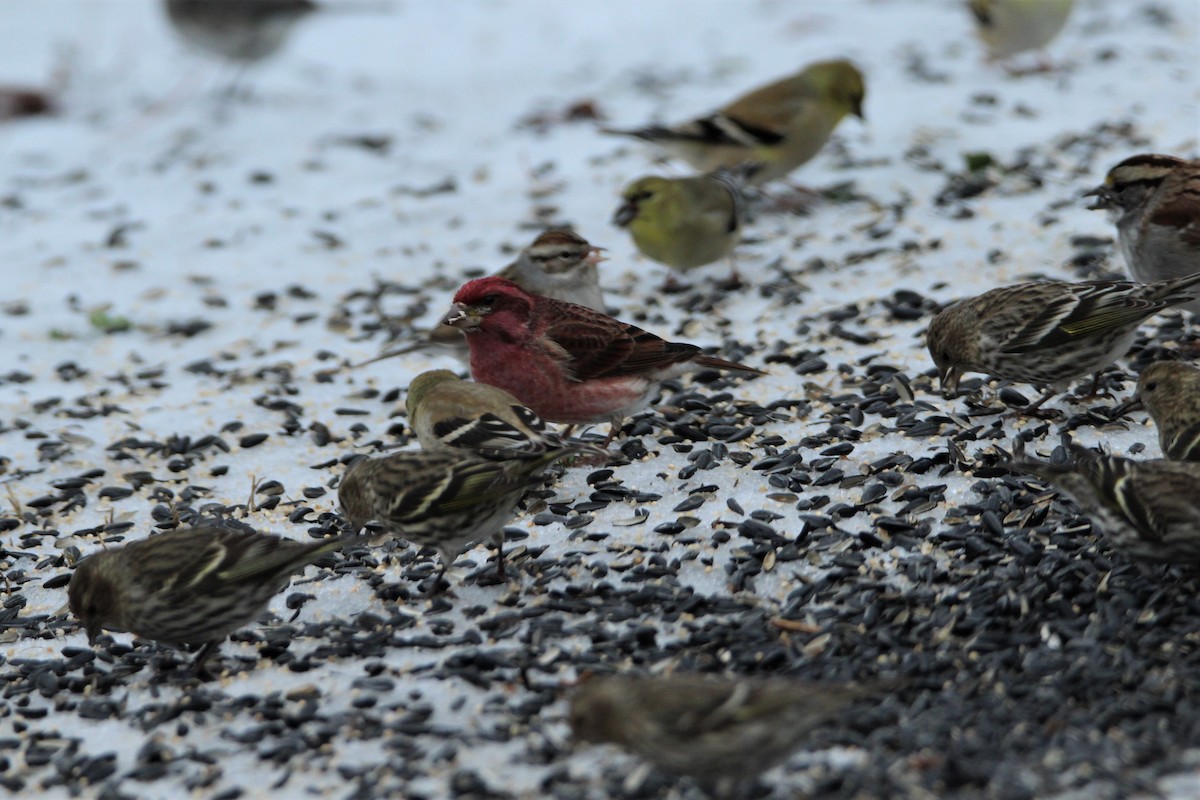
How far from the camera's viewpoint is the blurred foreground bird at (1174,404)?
16.1ft

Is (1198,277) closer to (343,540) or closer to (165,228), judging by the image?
(343,540)

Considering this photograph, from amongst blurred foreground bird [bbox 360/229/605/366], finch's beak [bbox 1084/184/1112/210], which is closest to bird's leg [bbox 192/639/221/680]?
blurred foreground bird [bbox 360/229/605/366]

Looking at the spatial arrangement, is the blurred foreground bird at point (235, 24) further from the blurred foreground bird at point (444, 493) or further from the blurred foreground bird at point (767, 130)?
the blurred foreground bird at point (444, 493)

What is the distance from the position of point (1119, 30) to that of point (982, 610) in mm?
9484

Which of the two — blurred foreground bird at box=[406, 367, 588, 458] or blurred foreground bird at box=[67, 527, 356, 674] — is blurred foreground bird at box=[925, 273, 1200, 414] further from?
blurred foreground bird at box=[67, 527, 356, 674]

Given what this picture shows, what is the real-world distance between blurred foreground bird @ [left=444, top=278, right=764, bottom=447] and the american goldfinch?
38 centimetres

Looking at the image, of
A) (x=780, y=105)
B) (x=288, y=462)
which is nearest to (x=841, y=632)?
(x=288, y=462)

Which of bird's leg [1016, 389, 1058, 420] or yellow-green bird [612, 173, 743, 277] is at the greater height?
yellow-green bird [612, 173, 743, 277]

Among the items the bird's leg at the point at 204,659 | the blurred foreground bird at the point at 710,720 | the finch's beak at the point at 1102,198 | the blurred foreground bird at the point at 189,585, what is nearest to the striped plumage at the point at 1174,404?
the finch's beak at the point at 1102,198

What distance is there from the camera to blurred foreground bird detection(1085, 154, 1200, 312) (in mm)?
6535

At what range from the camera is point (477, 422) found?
17.8ft

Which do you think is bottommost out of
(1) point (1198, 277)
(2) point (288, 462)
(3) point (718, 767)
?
(2) point (288, 462)

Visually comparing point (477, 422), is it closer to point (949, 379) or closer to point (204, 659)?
point (204, 659)

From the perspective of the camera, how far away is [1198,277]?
5.80 metres
